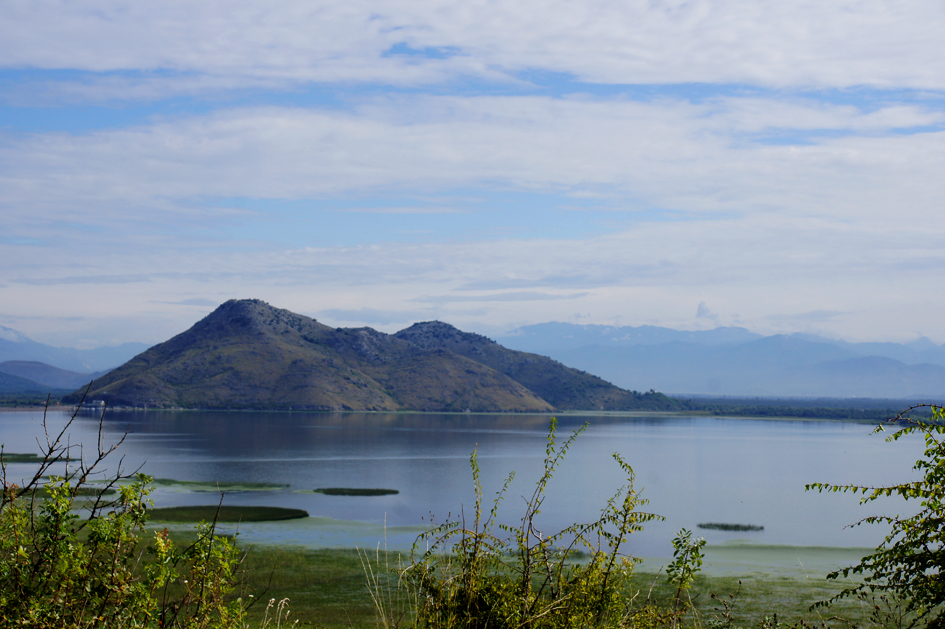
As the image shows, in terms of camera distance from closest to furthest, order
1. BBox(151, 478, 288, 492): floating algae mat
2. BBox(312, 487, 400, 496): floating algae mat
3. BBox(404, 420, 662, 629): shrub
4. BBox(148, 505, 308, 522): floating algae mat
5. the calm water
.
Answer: BBox(404, 420, 662, 629): shrub < BBox(148, 505, 308, 522): floating algae mat < the calm water < BBox(151, 478, 288, 492): floating algae mat < BBox(312, 487, 400, 496): floating algae mat

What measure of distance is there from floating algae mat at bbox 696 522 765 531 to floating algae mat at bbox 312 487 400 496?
20448 mm

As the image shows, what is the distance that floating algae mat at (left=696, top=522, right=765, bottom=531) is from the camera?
1662 inches

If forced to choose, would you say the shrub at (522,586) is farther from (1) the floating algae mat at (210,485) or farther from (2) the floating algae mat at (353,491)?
(1) the floating algae mat at (210,485)

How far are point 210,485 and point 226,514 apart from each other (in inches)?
528

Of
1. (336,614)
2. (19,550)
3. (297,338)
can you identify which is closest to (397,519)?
(336,614)

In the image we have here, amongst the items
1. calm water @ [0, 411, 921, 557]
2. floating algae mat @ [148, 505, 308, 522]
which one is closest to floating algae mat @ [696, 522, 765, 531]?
calm water @ [0, 411, 921, 557]

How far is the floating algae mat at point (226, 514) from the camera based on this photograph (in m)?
37.4

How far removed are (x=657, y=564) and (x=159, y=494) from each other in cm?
3168

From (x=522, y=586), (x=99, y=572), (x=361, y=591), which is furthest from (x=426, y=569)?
(x=361, y=591)

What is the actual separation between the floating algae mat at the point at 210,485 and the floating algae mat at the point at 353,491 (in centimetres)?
320

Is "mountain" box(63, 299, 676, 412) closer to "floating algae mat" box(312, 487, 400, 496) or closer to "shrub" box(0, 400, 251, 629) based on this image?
"floating algae mat" box(312, 487, 400, 496)

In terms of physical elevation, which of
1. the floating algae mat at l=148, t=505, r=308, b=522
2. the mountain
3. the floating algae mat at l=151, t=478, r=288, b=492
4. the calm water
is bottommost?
the calm water

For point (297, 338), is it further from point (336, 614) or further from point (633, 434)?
point (336, 614)

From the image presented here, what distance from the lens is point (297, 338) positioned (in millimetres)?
198750
